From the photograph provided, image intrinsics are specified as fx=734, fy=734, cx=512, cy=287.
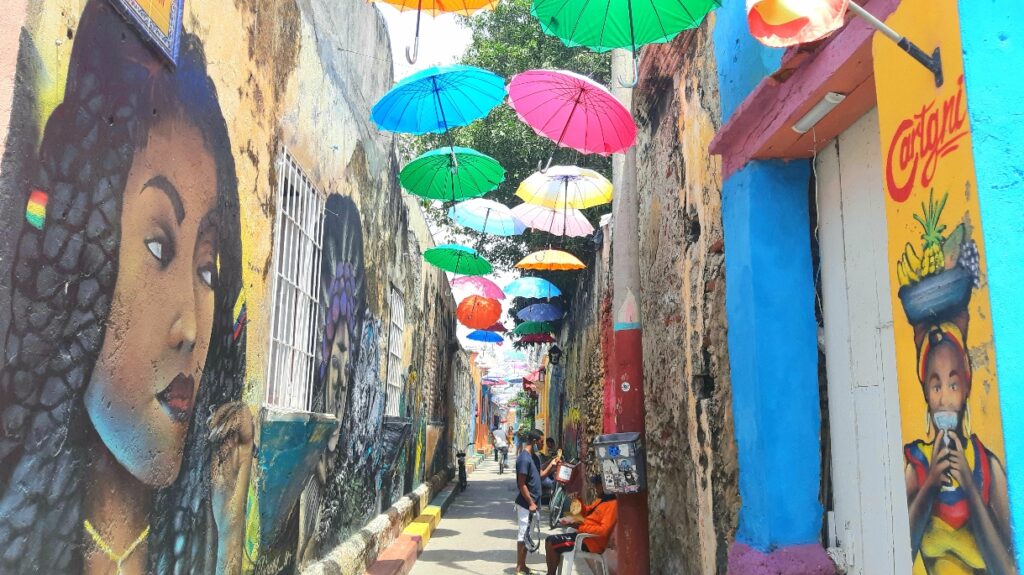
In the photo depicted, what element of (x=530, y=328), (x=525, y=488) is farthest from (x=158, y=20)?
(x=530, y=328)

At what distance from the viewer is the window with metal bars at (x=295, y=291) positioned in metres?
4.77

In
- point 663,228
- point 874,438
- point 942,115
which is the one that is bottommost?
point 874,438

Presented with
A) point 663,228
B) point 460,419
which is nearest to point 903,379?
point 663,228

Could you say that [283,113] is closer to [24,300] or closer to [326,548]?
[24,300]

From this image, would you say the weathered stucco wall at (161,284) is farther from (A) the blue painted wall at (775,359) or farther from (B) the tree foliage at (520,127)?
(B) the tree foliage at (520,127)

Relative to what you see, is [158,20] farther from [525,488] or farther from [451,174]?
[525,488]

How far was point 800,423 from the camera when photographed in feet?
13.7

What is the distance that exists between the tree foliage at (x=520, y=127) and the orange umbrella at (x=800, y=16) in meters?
10.5

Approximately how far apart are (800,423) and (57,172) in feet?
12.4

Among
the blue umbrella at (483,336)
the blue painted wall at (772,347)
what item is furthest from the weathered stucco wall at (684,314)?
the blue umbrella at (483,336)

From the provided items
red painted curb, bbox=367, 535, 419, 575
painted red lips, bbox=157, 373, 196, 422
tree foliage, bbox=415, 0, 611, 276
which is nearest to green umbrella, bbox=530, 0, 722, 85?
painted red lips, bbox=157, 373, 196, 422

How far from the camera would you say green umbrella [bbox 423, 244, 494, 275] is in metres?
9.61

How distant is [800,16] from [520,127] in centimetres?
1142

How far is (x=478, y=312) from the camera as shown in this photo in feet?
45.5
